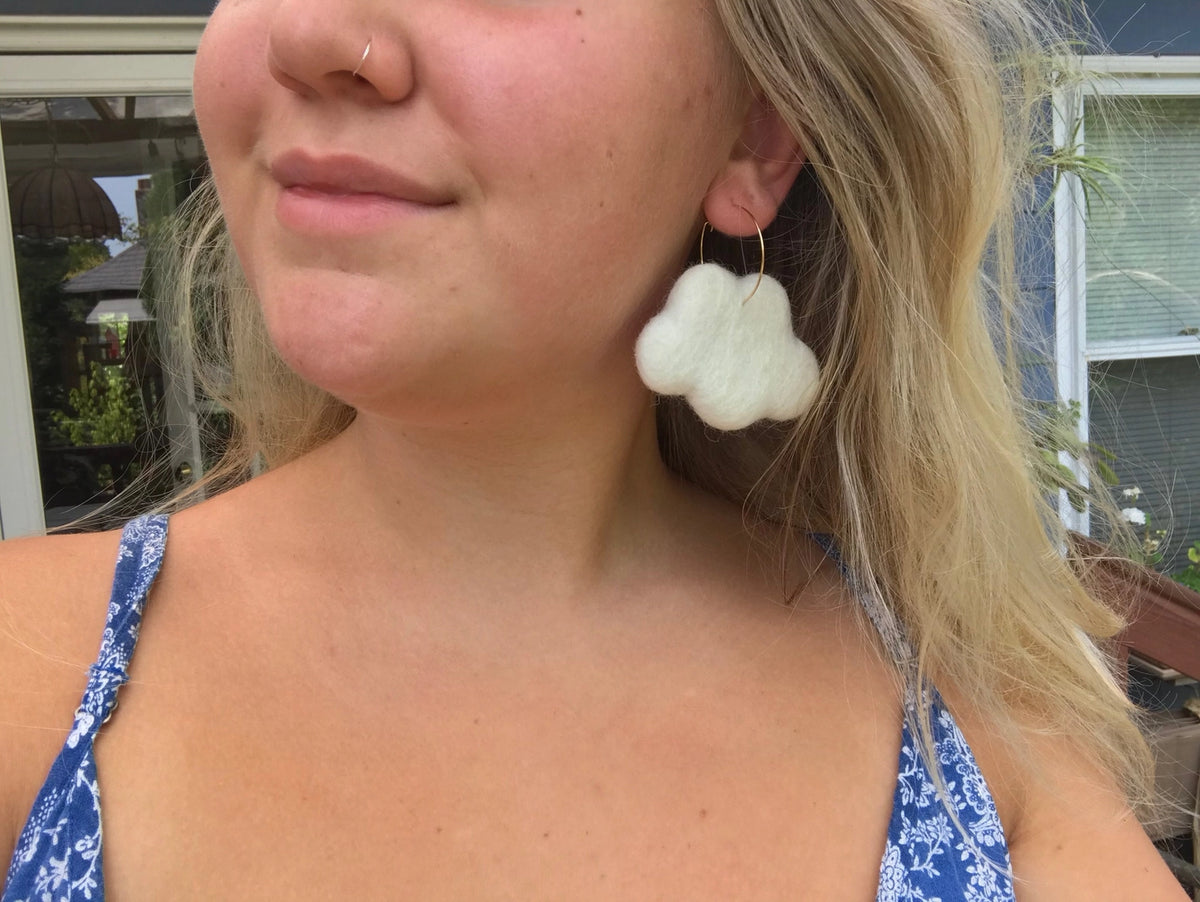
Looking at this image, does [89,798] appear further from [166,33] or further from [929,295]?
[166,33]

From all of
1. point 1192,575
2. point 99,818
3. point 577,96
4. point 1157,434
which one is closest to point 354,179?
point 577,96

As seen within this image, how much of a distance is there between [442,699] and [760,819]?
0.39 m

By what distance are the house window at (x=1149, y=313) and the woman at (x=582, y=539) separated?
2.81 meters

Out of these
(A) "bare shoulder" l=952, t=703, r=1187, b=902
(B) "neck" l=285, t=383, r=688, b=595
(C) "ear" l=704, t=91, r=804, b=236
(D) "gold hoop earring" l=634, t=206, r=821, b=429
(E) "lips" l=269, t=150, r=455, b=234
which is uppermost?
(C) "ear" l=704, t=91, r=804, b=236

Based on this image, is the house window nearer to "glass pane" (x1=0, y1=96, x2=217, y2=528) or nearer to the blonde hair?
the blonde hair

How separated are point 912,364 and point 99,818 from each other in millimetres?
1053

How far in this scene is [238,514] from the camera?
116cm

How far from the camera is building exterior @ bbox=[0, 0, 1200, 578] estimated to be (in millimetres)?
3168

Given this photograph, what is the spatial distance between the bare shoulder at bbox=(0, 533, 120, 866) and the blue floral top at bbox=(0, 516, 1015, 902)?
2cm

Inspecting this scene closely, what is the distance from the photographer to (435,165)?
86cm

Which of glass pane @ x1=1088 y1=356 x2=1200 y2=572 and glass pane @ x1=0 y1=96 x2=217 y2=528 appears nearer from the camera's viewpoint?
glass pane @ x1=0 y1=96 x2=217 y2=528

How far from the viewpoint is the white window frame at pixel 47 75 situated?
3092 mm

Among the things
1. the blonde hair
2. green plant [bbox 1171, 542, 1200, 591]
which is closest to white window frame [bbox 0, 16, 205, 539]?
the blonde hair

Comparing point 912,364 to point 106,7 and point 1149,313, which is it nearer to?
point 106,7
